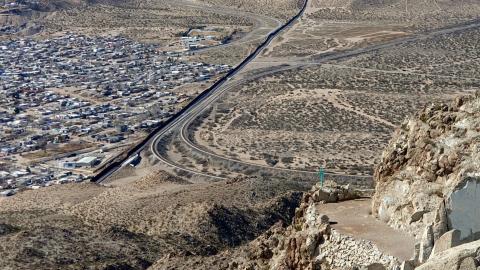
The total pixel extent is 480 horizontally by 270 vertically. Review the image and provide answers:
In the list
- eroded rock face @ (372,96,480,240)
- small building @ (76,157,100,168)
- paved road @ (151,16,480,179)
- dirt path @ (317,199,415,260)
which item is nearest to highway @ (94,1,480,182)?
paved road @ (151,16,480,179)

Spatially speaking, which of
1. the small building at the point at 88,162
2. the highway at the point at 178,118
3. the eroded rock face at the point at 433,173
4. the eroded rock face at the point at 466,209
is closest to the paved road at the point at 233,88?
the highway at the point at 178,118

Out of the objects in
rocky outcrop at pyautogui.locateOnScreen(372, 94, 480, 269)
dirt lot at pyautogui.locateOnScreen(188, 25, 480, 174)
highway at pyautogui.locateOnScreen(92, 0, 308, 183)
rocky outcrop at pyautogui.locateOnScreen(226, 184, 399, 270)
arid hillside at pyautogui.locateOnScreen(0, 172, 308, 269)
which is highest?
rocky outcrop at pyautogui.locateOnScreen(372, 94, 480, 269)

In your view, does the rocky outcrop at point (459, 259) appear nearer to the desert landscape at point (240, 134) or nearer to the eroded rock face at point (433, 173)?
the desert landscape at point (240, 134)

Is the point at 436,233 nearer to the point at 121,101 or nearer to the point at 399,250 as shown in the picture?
the point at 399,250

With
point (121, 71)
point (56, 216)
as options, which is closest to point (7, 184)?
point (56, 216)

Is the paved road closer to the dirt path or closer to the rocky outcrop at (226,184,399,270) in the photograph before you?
the rocky outcrop at (226,184,399,270)

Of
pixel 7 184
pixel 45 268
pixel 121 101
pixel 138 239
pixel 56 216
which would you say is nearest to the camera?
pixel 45 268

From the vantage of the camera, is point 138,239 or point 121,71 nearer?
point 138,239
